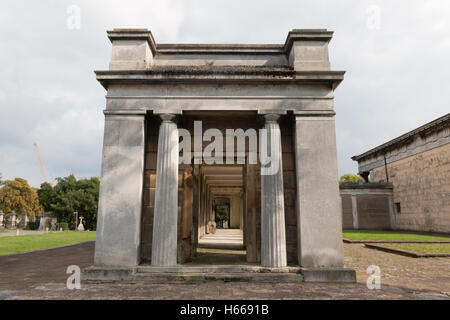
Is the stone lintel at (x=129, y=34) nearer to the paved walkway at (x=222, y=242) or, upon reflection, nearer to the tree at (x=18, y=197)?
the paved walkway at (x=222, y=242)

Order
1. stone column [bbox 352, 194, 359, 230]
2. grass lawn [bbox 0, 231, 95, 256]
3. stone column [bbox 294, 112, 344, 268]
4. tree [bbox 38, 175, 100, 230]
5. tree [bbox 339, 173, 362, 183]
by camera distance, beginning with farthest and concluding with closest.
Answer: tree [bbox 339, 173, 362, 183], tree [bbox 38, 175, 100, 230], stone column [bbox 352, 194, 359, 230], grass lawn [bbox 0, 231, 95, 256], stone column [bbox 294, 112, 344, 268]

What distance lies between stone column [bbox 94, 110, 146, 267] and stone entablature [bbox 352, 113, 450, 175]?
23.4m

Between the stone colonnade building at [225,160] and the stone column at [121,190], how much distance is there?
26mm

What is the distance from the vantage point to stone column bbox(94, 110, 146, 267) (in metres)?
7.01

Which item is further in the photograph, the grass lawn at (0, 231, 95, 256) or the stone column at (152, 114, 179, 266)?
the grass lawn at (0, 231, 95, 256)

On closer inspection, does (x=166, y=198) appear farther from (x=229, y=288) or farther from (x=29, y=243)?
(x=29, y=243)

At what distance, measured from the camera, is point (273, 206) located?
7219 mm

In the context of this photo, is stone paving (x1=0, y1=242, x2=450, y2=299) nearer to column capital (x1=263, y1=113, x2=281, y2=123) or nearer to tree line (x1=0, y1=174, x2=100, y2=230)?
column capital (x1=263, y1=113, x2=281, y2=123)

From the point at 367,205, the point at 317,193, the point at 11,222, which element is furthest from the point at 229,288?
the point at 11,222

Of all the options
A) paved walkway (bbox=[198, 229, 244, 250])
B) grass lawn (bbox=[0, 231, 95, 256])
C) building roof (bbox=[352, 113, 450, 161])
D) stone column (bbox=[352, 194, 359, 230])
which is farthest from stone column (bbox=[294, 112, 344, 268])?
stone column (bbox=[352, 194, 359, 230])

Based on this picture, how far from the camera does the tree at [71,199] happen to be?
4516 centimetres
